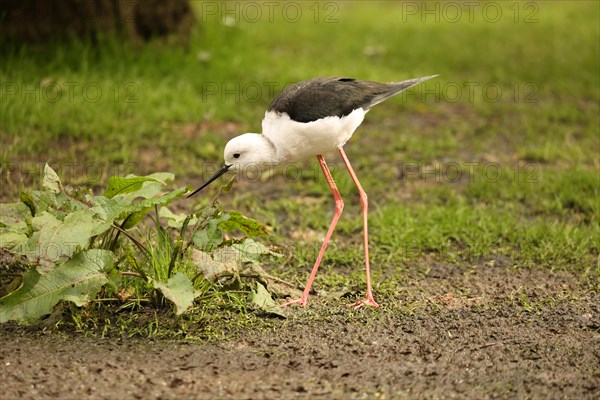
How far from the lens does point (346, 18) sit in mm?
10625

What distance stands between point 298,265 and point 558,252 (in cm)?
152

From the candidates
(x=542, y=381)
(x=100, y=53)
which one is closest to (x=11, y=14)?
(x=100, y=53)

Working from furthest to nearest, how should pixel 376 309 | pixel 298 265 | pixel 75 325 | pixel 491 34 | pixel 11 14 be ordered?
pixel 491 34, pixel 11 14, pixel 298 265, pixel 376 309, pixel 75 325

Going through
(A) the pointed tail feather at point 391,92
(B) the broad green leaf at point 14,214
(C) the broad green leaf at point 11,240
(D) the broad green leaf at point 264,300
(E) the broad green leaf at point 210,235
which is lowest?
(D) the broad green leaf at point 264,300

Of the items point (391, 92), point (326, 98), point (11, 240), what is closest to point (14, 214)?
point (11, 240)

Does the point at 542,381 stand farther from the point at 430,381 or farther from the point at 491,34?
the point at 491,34

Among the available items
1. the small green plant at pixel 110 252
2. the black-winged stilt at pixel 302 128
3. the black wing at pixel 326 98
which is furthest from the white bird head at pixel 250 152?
the small green plant at pixel 110 252

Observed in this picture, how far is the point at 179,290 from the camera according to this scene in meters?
3.58

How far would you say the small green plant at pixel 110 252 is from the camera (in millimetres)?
3520

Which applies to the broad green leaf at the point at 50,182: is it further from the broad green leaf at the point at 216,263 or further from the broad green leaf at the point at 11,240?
the broad green leaf at the point at 216,263

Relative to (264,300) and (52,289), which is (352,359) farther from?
(52,289)

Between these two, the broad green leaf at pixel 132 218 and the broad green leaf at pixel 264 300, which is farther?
the broad green leaf at pixel 132 218

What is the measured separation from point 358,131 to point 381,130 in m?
0.21

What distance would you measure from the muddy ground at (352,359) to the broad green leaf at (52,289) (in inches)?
6.4
